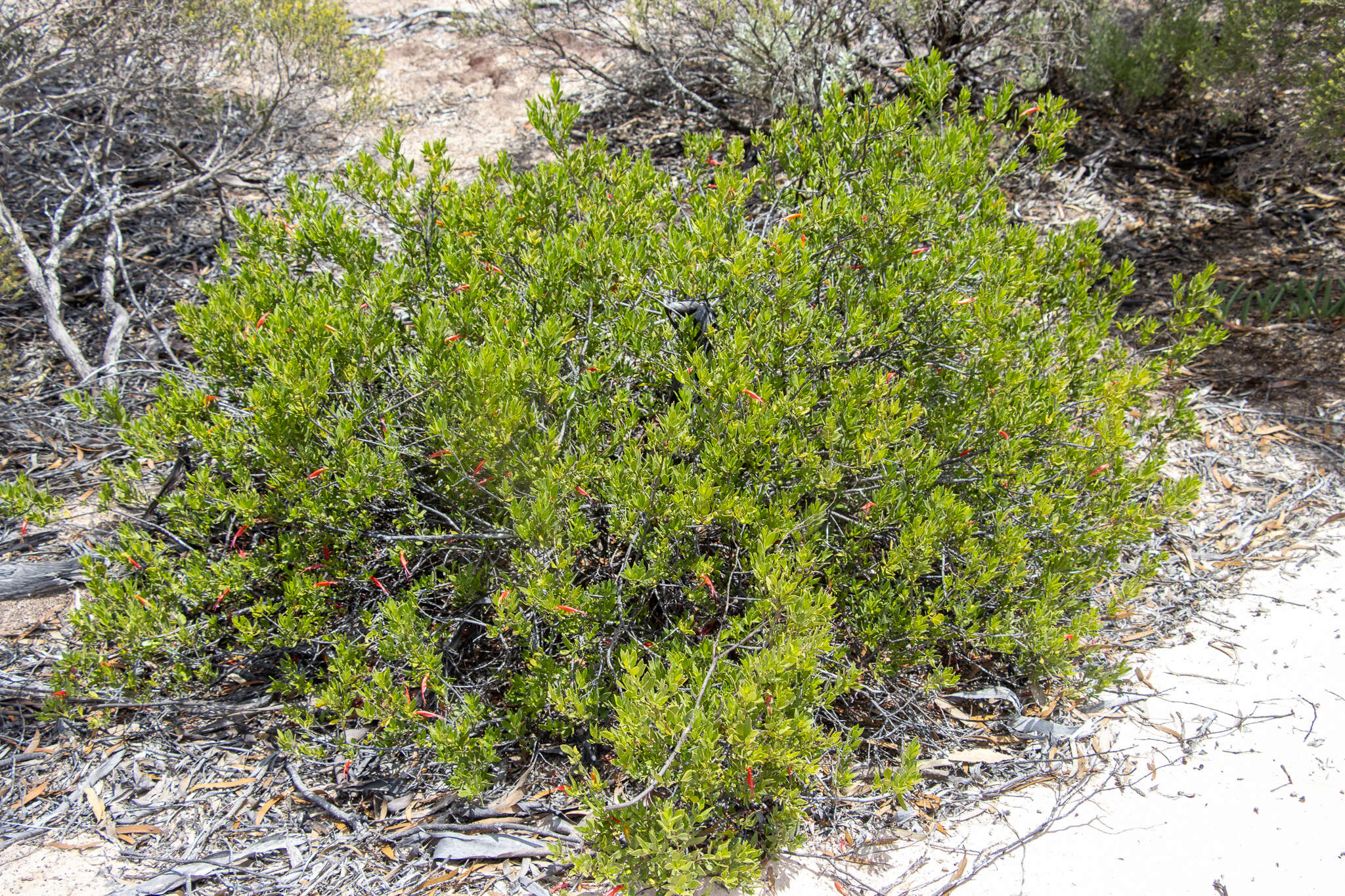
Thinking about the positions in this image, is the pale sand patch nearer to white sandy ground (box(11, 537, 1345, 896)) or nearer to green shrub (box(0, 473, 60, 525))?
white sandy ground (box(11, 537, 1345, 896))

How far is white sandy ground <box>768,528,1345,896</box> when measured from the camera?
2490mm

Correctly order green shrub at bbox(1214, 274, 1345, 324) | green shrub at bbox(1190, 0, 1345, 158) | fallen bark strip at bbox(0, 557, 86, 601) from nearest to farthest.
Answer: fallen bark strip at bbox(0, 557, 86, 601) < green shrub at bbox(1190, 0, 1345, 158) < green shrub at bbox(1214, 274, 1345, 324)

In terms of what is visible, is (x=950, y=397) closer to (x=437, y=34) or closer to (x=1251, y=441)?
(x=1251, y=441)

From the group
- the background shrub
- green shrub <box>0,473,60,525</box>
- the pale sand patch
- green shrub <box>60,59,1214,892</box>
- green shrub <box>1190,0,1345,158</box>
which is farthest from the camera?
the background shrub

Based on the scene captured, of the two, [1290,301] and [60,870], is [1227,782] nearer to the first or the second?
[1290,301]

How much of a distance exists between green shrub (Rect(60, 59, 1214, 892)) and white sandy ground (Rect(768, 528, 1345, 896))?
0.34 metres

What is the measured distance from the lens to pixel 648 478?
8.30 ft

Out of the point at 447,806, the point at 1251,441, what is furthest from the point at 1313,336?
the point at 447,806

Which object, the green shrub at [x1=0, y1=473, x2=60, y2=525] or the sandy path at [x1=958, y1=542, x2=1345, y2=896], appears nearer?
the sandy path at [x1=958, y1=542, x2=1345, y2=896]

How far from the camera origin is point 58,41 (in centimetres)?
590

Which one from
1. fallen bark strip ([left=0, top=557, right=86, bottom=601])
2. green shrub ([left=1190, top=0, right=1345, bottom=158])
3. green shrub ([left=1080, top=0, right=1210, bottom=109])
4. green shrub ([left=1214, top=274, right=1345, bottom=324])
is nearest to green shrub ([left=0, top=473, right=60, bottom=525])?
fallen bark strip ([left=0, top=557, right=86, bottom=601])

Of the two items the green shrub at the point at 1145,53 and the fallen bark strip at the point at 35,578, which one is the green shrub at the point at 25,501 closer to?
the fallen bark strip at the point at 35,578

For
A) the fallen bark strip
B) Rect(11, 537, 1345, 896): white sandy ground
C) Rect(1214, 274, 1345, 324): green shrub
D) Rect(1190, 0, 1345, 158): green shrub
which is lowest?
Rect(11, 537, 1345, 896): white sandy ground

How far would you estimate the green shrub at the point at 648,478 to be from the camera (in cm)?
247
